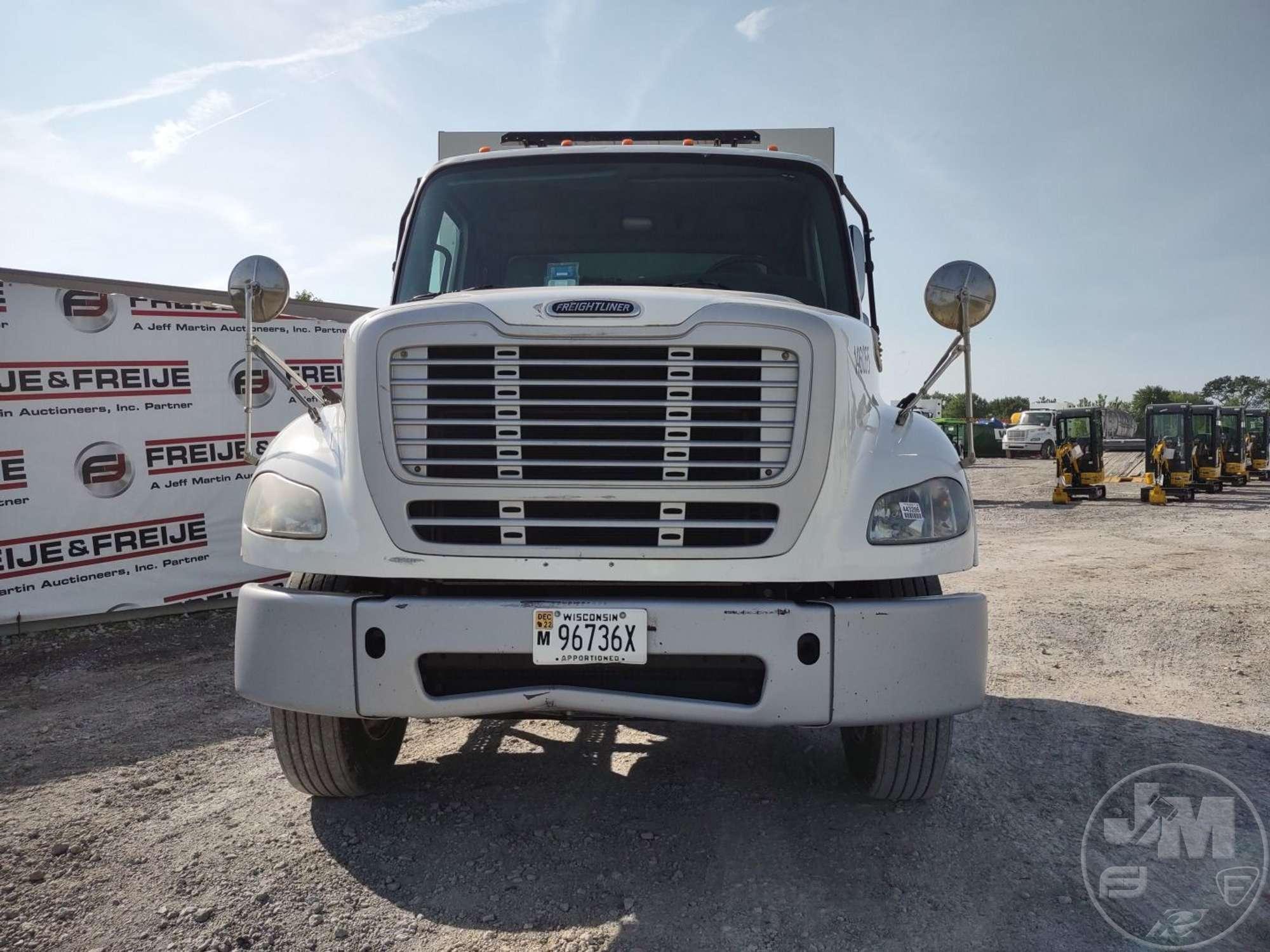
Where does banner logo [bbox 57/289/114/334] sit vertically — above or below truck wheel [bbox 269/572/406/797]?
above

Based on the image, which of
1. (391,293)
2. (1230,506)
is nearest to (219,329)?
(391,293)

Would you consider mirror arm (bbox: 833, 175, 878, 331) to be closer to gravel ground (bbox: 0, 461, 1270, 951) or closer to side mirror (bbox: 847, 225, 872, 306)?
side mirror (bbox: 847, 225, 872, 306)

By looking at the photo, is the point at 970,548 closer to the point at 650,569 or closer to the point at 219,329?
the point at 650,569

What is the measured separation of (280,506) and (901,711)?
83.7 inches

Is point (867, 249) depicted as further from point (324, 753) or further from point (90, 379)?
point (90, 379)

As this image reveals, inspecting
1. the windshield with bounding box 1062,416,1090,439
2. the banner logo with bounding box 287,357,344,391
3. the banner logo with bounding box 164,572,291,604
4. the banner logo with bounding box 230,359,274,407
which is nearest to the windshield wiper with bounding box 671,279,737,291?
the banner logo with bounding box 164,572,291,604

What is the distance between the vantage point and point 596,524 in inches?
108

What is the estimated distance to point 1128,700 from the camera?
4734mm

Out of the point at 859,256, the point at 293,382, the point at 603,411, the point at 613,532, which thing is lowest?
the point at 613,532

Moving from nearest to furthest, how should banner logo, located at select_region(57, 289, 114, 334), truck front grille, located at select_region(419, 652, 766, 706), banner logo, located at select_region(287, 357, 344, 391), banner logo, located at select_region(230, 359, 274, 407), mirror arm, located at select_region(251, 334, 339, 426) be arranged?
truck front grille, located at select_region(419, 652, 766, 706)
mirror arm, located at select_region(251, 334, 339, 426)
banner logo, located at select_region(57, 289, 114, 334)
banner logo, located at select_region(230, 359, 274, 407)
banner logo, located at select_region(287, 357, 344, 391)

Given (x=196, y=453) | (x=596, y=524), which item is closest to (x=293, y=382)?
(x=596, y=524)

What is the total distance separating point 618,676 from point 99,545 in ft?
19.6

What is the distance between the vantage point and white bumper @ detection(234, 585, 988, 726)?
8.52 ft

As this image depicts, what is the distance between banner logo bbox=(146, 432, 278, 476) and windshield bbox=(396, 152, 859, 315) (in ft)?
12.7
